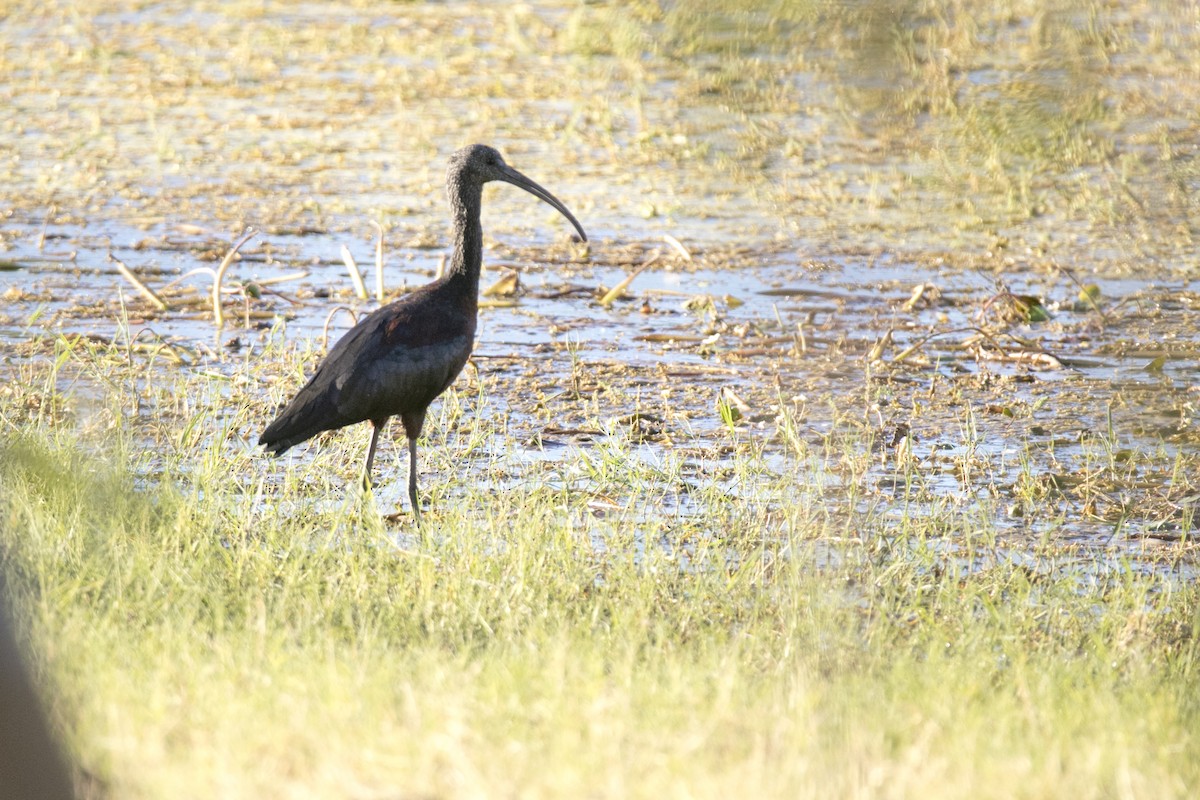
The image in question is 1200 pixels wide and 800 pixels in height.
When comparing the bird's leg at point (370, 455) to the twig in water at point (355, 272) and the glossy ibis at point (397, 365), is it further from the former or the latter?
the twig in water at point (355, 272)

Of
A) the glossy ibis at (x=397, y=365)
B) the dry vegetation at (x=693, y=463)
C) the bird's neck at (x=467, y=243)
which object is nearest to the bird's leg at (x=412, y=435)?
the glossy ibis at (x=397, y=365)

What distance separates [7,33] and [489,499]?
11.7 m

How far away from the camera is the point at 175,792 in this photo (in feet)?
9.85

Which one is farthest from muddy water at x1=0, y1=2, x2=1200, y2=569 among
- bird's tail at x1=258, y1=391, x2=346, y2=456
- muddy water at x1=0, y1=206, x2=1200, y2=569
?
bird's tail at x1=258, y1=391, x2=346, y2=456

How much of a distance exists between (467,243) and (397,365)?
702 mm

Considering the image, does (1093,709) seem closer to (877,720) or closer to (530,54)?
(877,720)

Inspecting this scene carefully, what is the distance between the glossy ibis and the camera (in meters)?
5.45

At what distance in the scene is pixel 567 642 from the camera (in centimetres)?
384

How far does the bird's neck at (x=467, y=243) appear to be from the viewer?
596cm

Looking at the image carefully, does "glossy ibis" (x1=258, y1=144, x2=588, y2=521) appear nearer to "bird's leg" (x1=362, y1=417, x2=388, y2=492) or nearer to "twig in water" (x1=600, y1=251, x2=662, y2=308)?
"bird's leg" (x1=362, y1=417, x2=388, y2=492)

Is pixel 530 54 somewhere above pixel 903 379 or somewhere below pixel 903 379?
above

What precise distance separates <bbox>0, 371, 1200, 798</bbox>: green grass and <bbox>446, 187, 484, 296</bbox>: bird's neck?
706 millimetres

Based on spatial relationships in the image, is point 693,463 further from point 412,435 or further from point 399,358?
point 399,358

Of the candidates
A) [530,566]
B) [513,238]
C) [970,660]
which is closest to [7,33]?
[513,238]
